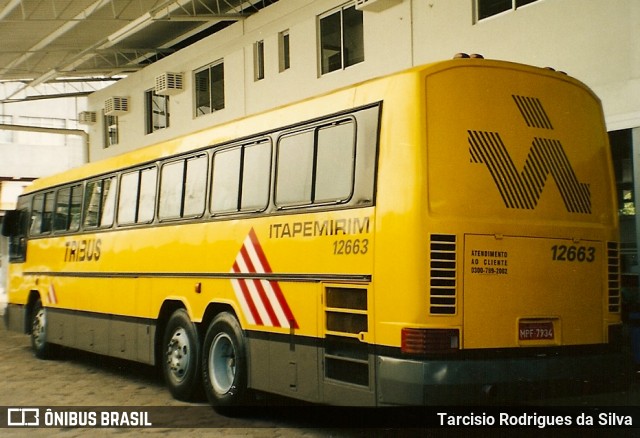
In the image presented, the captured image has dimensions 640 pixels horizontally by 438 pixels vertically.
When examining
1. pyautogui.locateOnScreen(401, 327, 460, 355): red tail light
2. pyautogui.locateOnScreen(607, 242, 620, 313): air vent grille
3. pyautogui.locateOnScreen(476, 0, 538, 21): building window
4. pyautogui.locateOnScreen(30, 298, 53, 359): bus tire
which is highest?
pyautogui.locateOnScreen(476, 0, 538, 21): building window

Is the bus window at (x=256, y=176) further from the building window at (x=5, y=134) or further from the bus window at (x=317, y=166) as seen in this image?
the building window at (x=5, y=134)

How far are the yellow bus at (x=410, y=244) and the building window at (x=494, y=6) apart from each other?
260 inches

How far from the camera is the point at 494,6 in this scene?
15.0 m

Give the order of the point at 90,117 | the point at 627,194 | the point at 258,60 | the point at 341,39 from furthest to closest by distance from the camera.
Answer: the point at 90,117
the point at 258,60
the point at 341,39
the point at 627,194

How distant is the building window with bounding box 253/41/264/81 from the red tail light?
53.8 feet

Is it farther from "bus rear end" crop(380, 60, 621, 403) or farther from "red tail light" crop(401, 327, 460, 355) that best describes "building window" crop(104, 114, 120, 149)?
"red tail light" crop(401, 327, 460, 355)

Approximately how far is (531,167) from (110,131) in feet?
88.5

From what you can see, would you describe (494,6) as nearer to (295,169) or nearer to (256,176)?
(256,176)

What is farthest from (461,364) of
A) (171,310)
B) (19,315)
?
(19,315)

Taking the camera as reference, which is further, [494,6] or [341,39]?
[341,39]

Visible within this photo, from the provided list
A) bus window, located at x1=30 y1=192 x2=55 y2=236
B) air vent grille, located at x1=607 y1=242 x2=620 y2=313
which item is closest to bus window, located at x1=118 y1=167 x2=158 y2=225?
bus window, located at x1=30 y1=192 x2=55 y2=236

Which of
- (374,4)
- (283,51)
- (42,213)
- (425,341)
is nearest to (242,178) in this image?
(425,341)

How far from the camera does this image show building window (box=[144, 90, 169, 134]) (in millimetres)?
28078

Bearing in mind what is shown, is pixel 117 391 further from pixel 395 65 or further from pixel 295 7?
pixel 295 7
